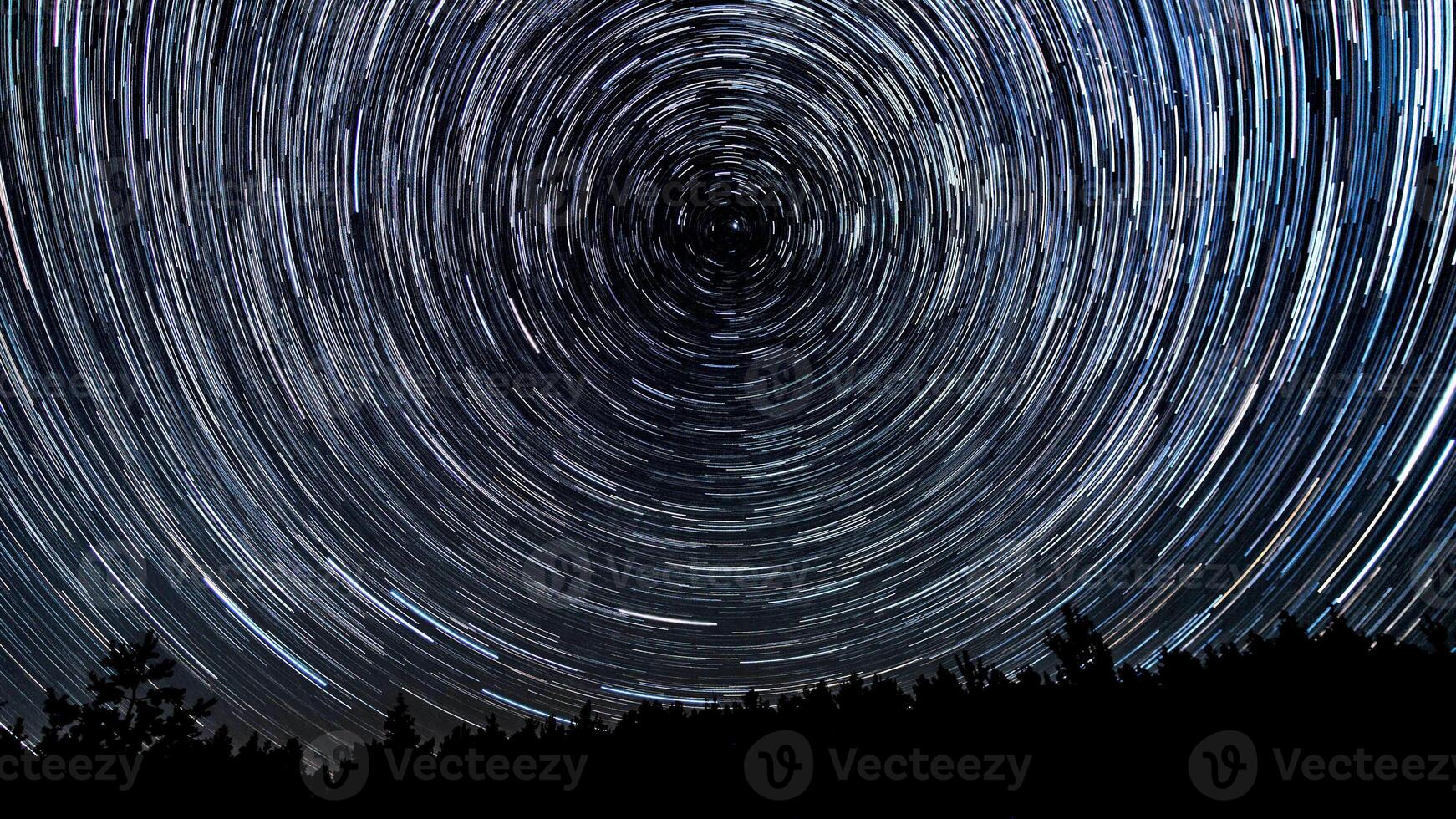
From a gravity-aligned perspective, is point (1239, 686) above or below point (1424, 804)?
above

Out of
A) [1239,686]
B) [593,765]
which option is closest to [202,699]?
[593,765]

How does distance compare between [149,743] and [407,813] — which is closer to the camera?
[407,813]

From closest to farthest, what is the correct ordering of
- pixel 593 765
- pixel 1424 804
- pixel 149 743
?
pixel 1424 804 < pixel 593 765 < pixel 149 743

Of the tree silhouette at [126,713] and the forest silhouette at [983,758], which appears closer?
the forest silhouette at [983,758]

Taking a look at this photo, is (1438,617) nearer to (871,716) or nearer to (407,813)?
(871,716)

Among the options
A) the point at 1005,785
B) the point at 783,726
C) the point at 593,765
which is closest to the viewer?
the point at 1005,785

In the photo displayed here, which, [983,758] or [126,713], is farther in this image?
[126,713]

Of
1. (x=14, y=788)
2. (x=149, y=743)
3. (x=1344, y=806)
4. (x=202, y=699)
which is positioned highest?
(x=202, y=699)

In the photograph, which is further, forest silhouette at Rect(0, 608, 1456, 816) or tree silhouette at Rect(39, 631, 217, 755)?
tree silhouette at Rect(39, 631, 217, 755)
